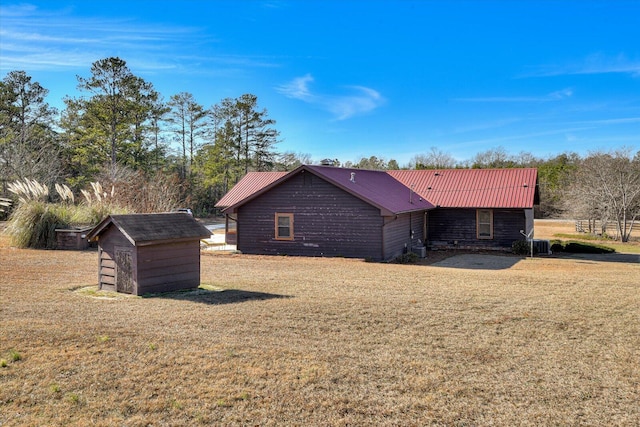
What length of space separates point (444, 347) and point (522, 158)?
6977cm

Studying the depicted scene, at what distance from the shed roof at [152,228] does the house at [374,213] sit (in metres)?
8.59

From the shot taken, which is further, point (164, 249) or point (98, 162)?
point (98, 162)

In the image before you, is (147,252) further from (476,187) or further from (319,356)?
(476,187)

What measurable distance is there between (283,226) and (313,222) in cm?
135

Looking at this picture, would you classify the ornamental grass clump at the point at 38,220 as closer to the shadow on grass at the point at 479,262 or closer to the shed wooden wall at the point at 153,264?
the shed wooden wall at the point at 153,264

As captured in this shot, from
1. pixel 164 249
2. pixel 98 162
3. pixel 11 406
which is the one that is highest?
pixel 98 162

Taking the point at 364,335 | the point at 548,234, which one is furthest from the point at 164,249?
the point at 548,234

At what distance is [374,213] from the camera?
63.7ft

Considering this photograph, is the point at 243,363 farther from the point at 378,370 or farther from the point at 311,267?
the point at 311,267

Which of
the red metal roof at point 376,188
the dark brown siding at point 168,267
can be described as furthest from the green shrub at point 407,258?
the dark brown siding at point 168,267

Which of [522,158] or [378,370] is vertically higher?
[522,158]

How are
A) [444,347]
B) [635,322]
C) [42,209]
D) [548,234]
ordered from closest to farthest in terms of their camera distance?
[444,347]
[635,322]
[42,209]
[548,234]

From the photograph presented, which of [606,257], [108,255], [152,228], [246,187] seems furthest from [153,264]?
[606,257]

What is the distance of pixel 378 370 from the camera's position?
20.4 feet
